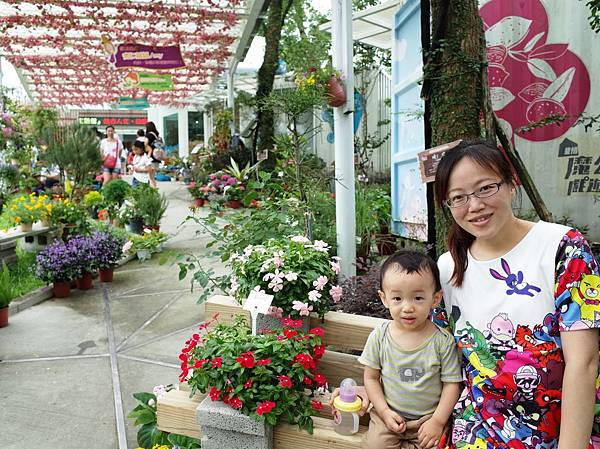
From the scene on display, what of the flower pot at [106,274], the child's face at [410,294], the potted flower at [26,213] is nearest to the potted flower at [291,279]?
the child's face at [410,294]

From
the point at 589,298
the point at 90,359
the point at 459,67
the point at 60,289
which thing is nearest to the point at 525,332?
the point at 589,298

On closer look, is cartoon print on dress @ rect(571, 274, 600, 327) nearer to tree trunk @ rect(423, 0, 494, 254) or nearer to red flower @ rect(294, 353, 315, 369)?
red flower @ rect(294, 353, 315, 369)

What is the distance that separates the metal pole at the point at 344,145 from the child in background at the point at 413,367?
2114mm

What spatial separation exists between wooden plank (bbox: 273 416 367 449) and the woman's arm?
0.70m

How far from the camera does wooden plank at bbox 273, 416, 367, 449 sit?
1828 millimetres

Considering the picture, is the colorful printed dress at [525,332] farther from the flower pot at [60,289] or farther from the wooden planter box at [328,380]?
the flower pot at [60,289]

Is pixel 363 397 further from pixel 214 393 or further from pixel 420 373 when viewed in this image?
pixel 214 393

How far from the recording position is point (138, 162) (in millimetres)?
10883

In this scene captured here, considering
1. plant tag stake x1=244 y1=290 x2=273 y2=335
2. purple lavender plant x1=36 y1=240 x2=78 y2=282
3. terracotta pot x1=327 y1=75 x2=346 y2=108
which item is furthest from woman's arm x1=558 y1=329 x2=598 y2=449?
purple lavender plant x1=36 y1=240 x2=78 y2=282

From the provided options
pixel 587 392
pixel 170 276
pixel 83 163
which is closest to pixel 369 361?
pixel 587 392

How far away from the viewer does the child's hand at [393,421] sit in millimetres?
1576

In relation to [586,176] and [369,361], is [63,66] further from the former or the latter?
[369,361]

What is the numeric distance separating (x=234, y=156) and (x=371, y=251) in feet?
26.3

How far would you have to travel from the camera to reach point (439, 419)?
1558 millimetres
